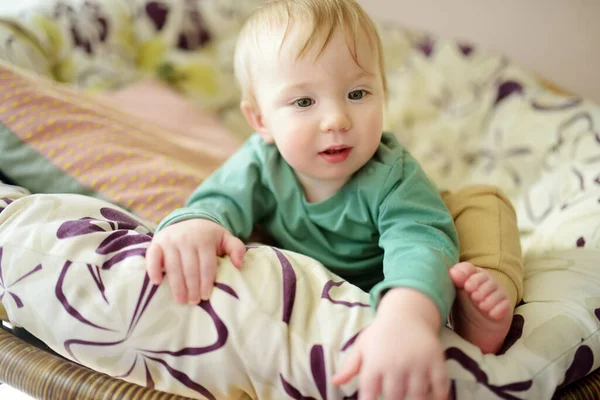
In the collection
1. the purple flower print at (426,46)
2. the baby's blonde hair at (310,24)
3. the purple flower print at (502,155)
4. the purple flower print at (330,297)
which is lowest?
the purple flower print at (502,155)

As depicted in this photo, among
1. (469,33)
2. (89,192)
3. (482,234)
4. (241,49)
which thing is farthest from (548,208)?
(469,33)

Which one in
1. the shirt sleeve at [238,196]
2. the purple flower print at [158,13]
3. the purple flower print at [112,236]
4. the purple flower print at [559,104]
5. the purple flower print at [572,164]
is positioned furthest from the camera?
the purple flower print at [158,13]

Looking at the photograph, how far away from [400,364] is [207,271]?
21cm

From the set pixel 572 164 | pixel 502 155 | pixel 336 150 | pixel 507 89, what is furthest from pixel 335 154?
pixel 507 89

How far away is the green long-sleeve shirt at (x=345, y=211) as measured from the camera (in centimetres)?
64

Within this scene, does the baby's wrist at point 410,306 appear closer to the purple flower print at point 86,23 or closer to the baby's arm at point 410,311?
the baby's arm at point 410,311

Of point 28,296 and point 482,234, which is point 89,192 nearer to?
point 28,296

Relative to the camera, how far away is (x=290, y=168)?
2.53 feet

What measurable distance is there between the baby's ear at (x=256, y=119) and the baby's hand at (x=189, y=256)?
0.63 ft

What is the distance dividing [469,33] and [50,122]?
1.30m

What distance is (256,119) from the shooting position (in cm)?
77

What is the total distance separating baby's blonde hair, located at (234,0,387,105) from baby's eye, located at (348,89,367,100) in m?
0.03

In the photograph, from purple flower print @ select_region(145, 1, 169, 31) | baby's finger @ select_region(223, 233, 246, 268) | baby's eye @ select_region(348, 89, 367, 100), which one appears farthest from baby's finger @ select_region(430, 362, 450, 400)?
purple flower print @ select_region(145, 1, 169, 31)

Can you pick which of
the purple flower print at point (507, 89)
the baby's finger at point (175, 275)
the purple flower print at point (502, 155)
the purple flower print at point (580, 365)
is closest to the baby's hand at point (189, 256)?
the baby's finger at point (175, 275)
